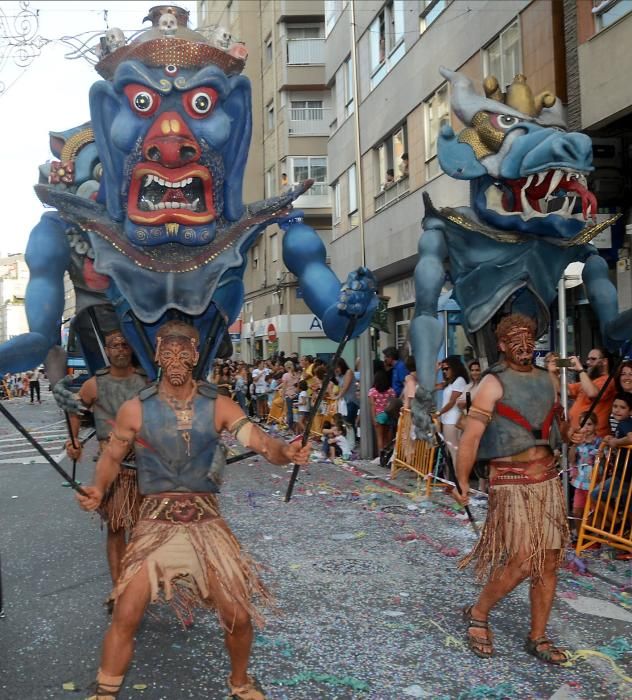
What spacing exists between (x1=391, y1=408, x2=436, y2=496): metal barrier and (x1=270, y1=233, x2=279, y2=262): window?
21.4 meters

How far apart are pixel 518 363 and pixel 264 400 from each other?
14.3m

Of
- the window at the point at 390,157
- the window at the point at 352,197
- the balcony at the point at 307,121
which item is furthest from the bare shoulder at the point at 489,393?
the balcony at the point at 307,121

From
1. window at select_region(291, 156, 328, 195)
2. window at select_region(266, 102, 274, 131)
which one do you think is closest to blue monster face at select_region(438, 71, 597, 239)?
window at select_region(291, 156, 328, 195)

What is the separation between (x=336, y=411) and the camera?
39.9 ft

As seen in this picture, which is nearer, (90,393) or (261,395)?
(90,393)

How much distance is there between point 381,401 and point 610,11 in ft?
18.1

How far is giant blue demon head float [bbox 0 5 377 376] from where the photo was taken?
159 inches

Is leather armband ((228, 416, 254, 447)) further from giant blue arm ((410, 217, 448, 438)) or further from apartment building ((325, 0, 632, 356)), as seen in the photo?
apartment building ((325, 0, 632, 356))

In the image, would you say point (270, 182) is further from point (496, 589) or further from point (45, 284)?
point (496, 589)

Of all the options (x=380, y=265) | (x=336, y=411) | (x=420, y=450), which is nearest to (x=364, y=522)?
(x=420, y=450)

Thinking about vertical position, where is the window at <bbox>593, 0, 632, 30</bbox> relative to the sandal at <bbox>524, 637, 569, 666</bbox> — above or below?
above

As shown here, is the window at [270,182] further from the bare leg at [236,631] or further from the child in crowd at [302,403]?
the bare leg at [236,631]

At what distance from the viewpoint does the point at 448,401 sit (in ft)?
27.3

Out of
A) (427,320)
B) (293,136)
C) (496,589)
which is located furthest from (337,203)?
(496,589)
